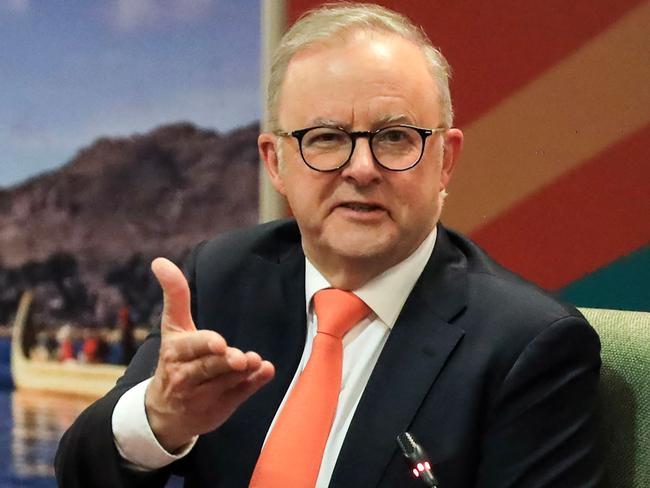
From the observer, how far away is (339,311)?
1.22m

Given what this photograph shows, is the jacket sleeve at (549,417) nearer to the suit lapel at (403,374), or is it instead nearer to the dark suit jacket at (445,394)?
the dark suit jacket at (445,394)

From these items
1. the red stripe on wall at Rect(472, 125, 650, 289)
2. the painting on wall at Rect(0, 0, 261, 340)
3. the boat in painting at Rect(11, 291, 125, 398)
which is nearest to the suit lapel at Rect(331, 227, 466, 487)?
the red stripe on wall at Rect(472, 125, 650, 289)

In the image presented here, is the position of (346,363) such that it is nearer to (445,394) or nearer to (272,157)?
(445,394)

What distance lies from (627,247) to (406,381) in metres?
0.89

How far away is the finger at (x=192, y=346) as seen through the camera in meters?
0.91

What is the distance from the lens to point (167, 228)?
2.19m

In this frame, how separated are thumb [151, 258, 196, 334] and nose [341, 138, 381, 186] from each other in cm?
30

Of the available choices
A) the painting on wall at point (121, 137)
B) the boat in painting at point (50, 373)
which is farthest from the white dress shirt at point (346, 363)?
the boat in painting at point (50, 373)

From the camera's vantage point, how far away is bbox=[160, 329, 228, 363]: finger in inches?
36.0

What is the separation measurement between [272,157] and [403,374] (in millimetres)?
426

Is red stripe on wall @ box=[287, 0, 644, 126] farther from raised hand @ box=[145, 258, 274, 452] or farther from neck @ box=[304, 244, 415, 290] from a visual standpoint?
raised hand @ box=[145, 258, 274, 452]

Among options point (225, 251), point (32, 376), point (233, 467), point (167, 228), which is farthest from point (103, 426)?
point (32, 376)

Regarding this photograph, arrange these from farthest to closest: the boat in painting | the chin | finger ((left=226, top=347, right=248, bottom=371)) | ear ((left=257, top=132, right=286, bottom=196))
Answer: the boat in painting, ear ((left=257, top=132, right=286, bottom=196)), the chin, finger ((left=226, top=347, right=248, bottom=371))

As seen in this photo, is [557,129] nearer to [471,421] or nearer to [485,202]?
[485,202]
